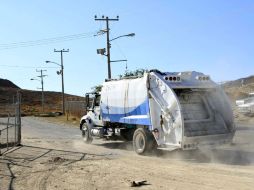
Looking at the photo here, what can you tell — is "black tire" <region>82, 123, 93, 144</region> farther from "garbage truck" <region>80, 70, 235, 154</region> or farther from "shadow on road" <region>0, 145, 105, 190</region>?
"garbage truck" <region>80, 70, 235, 154</region>

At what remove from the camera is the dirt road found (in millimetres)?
12328

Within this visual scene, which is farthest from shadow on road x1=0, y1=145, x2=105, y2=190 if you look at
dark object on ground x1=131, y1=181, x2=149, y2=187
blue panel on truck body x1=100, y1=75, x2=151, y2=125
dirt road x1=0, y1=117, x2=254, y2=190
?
dark object on ground x1=131, y1=181, x2=149, y2=187

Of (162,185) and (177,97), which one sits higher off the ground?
(177,97)

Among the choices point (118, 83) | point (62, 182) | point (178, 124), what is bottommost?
point (62, 182)

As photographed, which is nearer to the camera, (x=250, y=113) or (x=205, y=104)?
(x=205, y=104)

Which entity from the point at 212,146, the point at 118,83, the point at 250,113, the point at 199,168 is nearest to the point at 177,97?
the point at 212,146

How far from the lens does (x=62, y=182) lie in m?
13.1

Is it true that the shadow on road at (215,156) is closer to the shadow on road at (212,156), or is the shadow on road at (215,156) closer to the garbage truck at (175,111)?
the shadow on road at (212,156)

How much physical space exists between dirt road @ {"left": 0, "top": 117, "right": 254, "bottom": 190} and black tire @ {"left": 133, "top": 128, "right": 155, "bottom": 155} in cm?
34

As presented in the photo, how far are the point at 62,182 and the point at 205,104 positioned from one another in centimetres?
713

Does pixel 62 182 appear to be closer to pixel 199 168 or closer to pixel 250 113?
pixel 199 168

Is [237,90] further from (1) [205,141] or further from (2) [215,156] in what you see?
(1) [205,141]

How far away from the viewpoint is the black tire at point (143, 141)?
60.7 ft

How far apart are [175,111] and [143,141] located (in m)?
2.51
